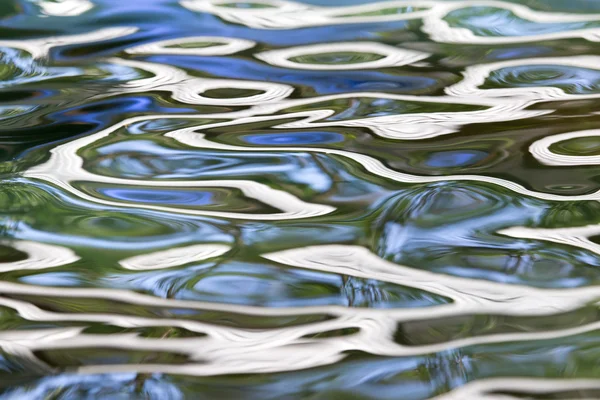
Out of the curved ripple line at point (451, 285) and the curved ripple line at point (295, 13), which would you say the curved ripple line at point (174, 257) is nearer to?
the curved ripple line at point (451, 285)

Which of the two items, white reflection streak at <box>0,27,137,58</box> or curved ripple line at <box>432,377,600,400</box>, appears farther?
white reflection streak at <box>0,27,137,58</box>

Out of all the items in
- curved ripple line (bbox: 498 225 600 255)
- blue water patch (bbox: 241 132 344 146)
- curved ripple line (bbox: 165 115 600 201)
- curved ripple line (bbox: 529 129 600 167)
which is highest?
curved ripple line (bbox: 529 129 600 167)

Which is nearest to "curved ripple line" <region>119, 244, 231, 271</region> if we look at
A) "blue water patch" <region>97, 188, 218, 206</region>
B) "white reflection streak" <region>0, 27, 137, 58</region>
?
"blue water patch" <region>97, 188, 218, 206</region>

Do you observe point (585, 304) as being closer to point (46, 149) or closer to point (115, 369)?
point (115, 369)

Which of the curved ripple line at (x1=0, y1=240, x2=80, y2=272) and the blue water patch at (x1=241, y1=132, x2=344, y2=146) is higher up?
the blue water patch at (x1=241, y1=132, x2=344, y2=146)

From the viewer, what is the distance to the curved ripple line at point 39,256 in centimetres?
78

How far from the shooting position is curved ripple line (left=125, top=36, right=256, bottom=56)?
1.35 metres

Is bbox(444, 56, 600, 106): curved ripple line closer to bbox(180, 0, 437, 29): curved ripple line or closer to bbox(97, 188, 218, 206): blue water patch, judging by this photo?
bbox(180, 0, 437, 29): curved ripple line

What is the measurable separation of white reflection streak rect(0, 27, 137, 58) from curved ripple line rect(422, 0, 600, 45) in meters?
0.62

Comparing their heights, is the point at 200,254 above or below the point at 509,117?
below

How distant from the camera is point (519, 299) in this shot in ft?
2.30

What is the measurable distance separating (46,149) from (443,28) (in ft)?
2.67

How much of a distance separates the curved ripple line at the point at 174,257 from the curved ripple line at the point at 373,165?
0.88 ft

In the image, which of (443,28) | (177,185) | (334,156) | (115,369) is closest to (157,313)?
(115,369)
